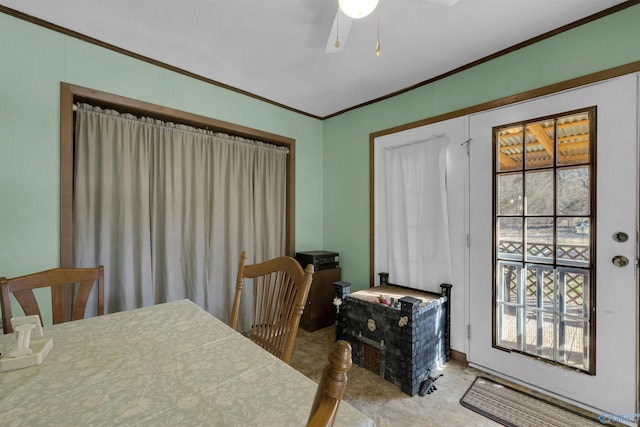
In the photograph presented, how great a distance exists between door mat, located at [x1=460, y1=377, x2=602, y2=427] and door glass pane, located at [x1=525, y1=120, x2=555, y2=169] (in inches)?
62.4

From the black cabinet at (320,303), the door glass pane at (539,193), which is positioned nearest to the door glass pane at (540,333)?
the door glass pane at (539,193)

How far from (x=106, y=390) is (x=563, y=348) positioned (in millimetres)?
2502

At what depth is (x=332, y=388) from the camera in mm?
428

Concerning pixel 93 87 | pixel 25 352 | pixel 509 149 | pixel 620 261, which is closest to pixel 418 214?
pixel 509 149

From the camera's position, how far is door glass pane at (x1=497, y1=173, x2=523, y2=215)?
2.00 metres

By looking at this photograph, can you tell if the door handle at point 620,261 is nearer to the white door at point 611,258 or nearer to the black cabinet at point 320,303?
the white door at point 611,258

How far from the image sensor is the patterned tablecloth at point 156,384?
0.65 m

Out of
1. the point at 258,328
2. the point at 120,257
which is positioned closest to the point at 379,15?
the point at 258,328

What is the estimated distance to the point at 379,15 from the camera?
5.48 ft

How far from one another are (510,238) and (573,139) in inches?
30.1

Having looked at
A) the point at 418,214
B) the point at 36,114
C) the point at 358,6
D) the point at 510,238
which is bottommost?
the point at 510,238

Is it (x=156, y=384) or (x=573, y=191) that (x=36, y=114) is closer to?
(x=156, y=384)

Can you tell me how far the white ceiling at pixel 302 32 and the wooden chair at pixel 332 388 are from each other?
1859 mm

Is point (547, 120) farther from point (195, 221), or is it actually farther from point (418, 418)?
point (195, 221)
